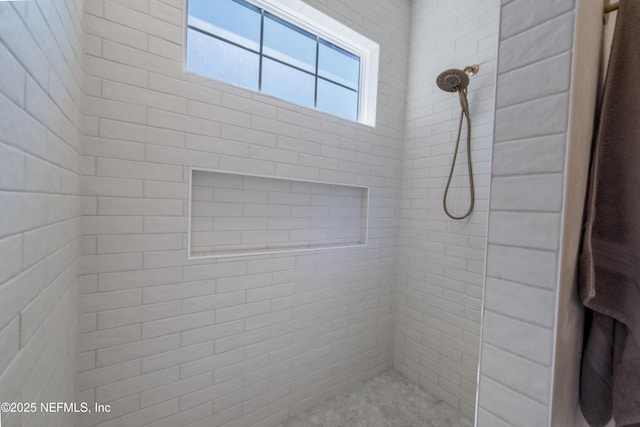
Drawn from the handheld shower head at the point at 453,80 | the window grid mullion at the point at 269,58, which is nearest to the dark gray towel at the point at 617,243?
the handheld shower head at the point at 453,80

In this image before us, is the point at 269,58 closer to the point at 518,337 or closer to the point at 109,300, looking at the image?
the point at 109,300

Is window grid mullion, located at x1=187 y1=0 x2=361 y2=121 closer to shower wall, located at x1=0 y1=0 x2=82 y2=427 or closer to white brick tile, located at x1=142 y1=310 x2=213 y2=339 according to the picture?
shower wall, located at x1=0 y1=0 x2=82 y2=427

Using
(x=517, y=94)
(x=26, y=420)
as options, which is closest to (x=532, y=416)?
(x=517, y=94)

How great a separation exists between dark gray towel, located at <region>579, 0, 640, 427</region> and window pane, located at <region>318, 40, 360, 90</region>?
1711 millimetres

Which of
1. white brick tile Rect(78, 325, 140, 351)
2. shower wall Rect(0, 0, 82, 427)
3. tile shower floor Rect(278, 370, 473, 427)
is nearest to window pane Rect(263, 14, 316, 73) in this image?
shower wall Rect(0, 0, 82, 427)

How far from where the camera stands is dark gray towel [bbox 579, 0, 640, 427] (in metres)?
0.52

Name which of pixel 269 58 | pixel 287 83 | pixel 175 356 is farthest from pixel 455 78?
pixel 175 356

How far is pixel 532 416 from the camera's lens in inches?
21.0

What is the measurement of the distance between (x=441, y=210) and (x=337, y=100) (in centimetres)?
119

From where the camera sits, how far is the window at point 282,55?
5.02ft

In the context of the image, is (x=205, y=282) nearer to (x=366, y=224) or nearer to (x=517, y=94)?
(x=366, y=224)

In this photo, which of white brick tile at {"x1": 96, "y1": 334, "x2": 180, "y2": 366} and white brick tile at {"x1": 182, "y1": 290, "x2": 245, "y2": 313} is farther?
white brick tile at {"x1": 182, "y1": 290, "x2": 245, "y2": 313}

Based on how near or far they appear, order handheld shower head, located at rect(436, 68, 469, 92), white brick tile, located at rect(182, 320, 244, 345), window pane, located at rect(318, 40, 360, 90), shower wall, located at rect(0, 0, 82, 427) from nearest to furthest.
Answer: shower wall, located at rect(0, 0, 82, 427) → white brick tile, located at rect(182, 320, 244, 345) → handheld shower head, located at rect(436, 68, 469, 92) → window pane, located at rect(318, 40, 360, 90)

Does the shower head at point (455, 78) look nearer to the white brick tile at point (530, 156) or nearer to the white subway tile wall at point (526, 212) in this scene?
the white subway tile wall at point (526, 212)
